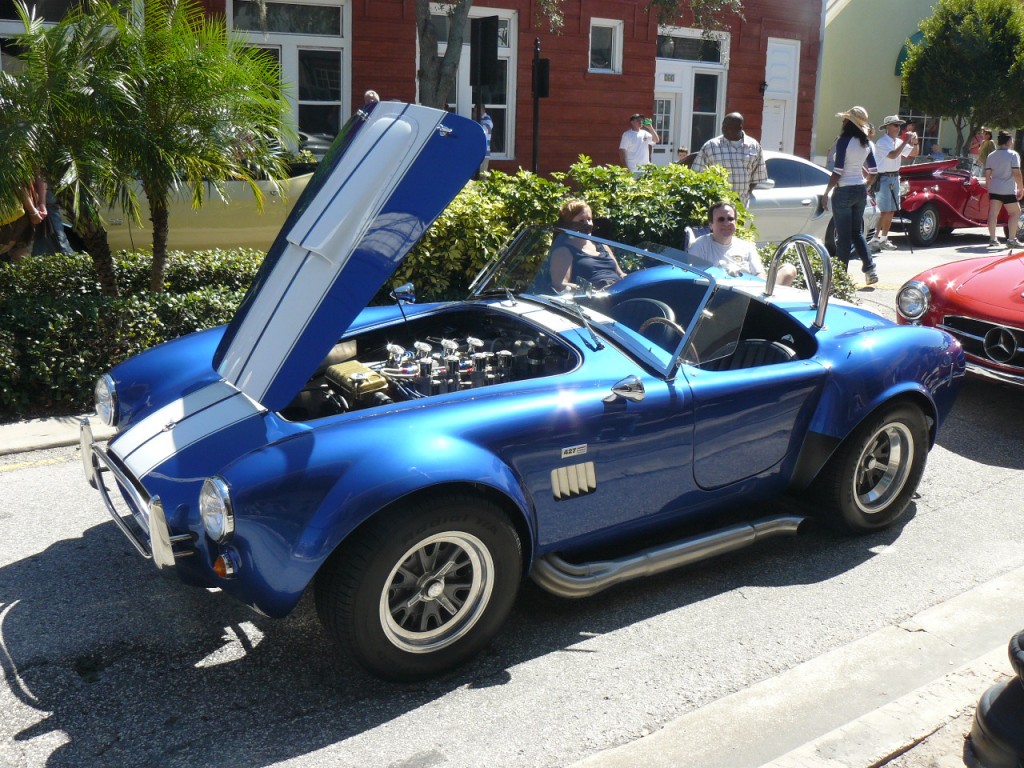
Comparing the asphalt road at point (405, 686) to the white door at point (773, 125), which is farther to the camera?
A: the white door at point (773, 125)

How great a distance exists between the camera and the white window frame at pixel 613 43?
1969cm

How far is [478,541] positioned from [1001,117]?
24.7 metres

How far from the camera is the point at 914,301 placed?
7.29 metres

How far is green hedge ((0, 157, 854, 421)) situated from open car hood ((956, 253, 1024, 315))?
206 cm

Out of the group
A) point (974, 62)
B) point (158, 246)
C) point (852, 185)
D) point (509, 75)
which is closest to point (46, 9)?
point (509, 75)

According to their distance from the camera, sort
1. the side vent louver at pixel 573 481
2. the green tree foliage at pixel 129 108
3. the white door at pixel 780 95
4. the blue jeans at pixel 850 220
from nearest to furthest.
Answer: the side vent louver at pixel 573 481
the green tree foliage at pixel 129 108
the blue jeans at pixel 850 220
the white door at pixel 780 95

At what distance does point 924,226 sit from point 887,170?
2128 mm

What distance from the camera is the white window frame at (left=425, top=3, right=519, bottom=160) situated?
17906mm

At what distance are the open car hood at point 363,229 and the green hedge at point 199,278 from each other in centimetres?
311

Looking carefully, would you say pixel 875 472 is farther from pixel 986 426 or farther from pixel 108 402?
pixel 108 402

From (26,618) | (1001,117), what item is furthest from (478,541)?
(1001,117)

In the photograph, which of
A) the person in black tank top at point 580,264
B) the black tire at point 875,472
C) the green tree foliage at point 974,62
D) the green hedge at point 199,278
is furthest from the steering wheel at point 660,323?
the green tree foliage at point 974,62

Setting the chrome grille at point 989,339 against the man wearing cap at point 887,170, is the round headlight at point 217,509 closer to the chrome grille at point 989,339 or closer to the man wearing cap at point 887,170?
the chrome grille at point 989,339

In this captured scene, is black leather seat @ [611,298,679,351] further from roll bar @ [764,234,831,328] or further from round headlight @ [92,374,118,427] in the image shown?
round headlight @ [92,374,118,427]
